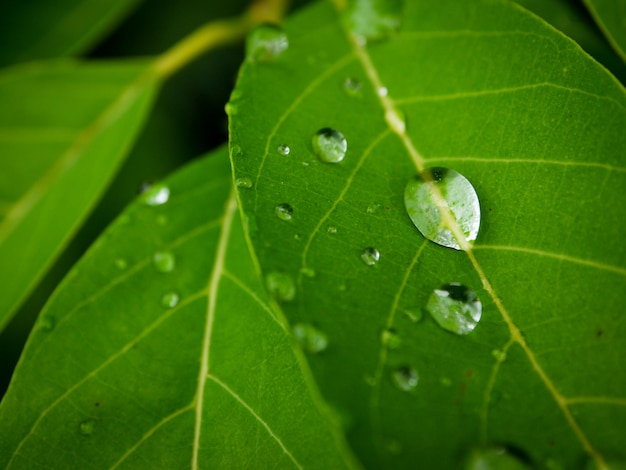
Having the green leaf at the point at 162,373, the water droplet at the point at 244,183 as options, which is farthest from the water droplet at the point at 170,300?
the water droplet at the point at 244,183

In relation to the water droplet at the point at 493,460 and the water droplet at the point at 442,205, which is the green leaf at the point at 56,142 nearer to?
the water droplet at the point at 442,205

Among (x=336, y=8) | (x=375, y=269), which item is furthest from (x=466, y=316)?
(x=336, y=8)

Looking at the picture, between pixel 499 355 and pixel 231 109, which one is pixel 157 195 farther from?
pixel 499 355

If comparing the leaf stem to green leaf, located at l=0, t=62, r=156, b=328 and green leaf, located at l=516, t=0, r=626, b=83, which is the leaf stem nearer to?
green leaf, located at l=0, t=62, r=156, b=328

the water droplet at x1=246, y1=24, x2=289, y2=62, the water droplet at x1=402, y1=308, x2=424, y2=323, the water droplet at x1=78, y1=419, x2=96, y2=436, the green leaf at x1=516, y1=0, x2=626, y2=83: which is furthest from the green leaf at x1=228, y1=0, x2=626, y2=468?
the water droplet at x1=78, y1=419, x2=96, y2=436

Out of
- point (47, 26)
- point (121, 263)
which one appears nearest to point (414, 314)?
point (121, 263)

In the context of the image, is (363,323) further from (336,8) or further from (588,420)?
(336,8)
